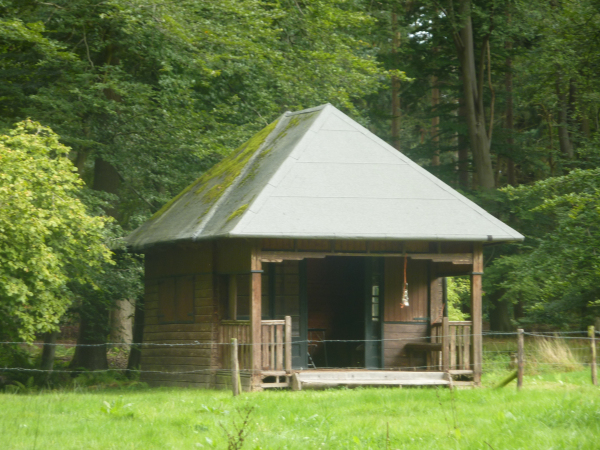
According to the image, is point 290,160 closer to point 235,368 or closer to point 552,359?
point 235,368

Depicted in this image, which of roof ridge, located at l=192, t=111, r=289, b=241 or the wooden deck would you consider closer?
the wooden deck

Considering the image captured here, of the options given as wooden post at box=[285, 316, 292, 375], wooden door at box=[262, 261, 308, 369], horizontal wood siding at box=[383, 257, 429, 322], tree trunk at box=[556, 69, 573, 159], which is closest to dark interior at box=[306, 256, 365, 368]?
horizontal wood siding at box=[383, 257, 429, 322]

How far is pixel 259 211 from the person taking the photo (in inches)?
591

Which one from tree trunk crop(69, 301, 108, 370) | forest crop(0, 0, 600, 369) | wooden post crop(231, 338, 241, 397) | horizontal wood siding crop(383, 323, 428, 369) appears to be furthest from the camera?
tree trunk crop(69, 301, 108, 370)

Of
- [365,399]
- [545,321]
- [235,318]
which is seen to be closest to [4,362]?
[235,318]

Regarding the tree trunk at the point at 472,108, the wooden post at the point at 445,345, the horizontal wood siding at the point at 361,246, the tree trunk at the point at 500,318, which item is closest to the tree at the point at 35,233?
the horizontal wood siding at the point at 361,246

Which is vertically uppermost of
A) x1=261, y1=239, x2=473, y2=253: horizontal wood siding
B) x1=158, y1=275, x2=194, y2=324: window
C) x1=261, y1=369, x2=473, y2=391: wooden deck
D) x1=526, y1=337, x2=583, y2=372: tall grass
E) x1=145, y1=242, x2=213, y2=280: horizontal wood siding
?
x1=261, y1=239, x2=473, y2=253: horizontal wood siding

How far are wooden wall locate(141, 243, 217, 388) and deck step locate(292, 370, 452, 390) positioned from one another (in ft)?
7.68

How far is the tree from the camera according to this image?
14172 mm

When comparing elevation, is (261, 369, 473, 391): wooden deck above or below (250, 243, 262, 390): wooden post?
below

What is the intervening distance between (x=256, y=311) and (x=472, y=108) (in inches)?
628

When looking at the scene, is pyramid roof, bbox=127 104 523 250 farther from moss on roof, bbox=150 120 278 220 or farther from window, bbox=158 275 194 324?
window, bbox=158 275 194 324

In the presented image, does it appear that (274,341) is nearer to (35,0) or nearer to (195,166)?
(195,166)

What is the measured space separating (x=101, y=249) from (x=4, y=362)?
8.78 metres
